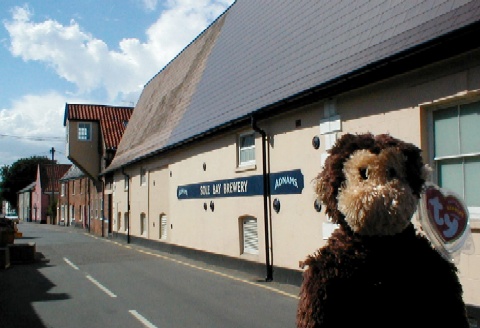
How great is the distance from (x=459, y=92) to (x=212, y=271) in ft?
29.7

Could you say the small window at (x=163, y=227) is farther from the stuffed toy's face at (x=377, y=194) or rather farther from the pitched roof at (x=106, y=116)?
the stuffed toy's face at (x=377, y=194)

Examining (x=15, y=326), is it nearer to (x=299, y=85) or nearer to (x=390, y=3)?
(x=299, y=85)

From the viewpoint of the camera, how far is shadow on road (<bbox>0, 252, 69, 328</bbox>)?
28.3 feet

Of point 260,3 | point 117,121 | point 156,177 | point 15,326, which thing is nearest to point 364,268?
point 15,326

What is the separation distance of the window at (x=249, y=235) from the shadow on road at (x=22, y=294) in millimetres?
4856

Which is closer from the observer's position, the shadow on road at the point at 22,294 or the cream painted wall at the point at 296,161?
the cream painted wall at the point at 296,161

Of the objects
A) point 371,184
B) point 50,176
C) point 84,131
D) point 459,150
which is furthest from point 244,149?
point 50,176

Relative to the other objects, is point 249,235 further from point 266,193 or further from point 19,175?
point 19,175

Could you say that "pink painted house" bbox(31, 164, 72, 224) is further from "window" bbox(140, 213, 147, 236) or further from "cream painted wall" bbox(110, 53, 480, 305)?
"cream painted wall" bbox(110, 53, 480, 305)

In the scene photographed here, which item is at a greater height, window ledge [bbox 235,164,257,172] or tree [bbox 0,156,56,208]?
tree [bbox 0,156,56,208]

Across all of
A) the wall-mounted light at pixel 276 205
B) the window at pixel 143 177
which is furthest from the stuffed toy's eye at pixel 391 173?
the window at pixel 143 177

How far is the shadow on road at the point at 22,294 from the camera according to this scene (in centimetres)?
864

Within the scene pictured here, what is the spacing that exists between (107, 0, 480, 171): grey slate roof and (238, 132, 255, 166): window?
2.00ft

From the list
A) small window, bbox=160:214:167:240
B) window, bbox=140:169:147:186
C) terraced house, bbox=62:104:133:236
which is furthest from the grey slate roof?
terraced house, bbox=62:104:133:236
